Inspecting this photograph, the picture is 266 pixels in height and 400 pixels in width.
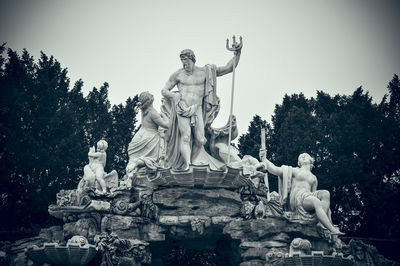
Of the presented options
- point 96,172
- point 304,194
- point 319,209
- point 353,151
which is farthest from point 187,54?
point 353,151

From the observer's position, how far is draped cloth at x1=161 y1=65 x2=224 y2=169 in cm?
1409

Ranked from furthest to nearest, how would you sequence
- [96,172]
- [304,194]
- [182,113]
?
[182,113] → [96,172] → [304,194]

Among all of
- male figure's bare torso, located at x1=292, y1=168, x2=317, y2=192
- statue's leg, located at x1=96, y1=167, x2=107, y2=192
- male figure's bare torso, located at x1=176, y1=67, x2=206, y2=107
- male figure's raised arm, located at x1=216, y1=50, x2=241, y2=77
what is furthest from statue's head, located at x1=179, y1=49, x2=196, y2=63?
male figure's bare torso, located at x1=292, y1=168, x2=317, y2=192

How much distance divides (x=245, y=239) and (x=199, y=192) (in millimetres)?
1467

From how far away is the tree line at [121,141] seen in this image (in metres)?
19.9

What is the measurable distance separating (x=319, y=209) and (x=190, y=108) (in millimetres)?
3816

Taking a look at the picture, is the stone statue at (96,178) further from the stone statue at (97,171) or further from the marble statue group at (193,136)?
the marble statue group at (193,136)

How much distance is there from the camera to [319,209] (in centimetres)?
Result: 1281

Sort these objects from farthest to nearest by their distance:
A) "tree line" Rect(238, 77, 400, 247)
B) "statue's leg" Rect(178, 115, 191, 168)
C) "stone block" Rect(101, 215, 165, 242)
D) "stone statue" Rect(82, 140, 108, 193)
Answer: "tree line" Rect(238, 77, 400, 247) → "statue's leg" Rect(178, 115, 191, 168) → "stone statue" Rect(82, 140, 108, 193) → "stone block" Rect(101, 215, 165, 242)

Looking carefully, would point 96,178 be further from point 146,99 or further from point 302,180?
point 302,180

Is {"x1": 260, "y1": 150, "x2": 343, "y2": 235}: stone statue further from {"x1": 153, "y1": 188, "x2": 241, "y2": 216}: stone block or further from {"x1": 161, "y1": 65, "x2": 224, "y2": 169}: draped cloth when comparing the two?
{"x1": 161, "y1": 65, "x2": 224, "y2": 169}: draped cloth

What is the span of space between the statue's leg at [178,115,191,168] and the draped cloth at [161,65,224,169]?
10 centimetres

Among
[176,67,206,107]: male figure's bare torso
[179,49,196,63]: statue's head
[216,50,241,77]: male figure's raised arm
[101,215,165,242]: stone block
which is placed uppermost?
[179,49,196,63]: statue's head

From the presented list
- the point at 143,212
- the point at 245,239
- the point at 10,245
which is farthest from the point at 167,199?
the point at 10,245
